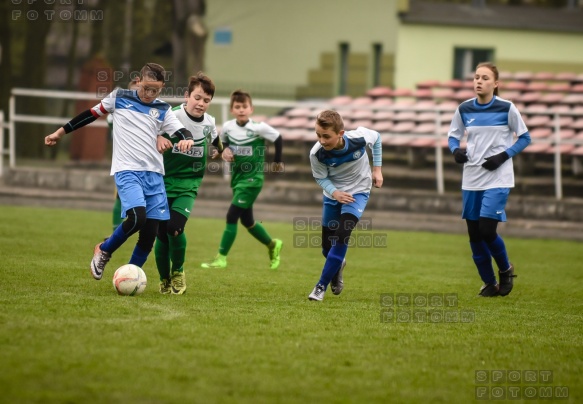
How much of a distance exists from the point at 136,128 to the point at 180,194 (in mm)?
748

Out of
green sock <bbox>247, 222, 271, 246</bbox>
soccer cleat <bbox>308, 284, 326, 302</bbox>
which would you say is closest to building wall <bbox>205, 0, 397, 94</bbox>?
green sock <bbox>247, 222, 271, 246</bbox>

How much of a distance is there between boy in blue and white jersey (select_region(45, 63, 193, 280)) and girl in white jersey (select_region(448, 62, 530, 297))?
8.78 ft

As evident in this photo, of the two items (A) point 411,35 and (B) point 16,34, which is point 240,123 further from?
(B) point 16,34

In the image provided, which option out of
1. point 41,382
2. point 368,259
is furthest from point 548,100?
point 41,382

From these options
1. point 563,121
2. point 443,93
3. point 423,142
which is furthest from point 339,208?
point 443,93

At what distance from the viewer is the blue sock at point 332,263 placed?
8539 millimetres

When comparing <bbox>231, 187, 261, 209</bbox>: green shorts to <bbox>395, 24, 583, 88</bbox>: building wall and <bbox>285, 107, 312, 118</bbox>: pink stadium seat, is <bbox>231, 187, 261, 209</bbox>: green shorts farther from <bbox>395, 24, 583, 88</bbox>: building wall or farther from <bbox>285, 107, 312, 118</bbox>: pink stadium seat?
<bbox>395, 24, 583, 88</bbox>: building wall

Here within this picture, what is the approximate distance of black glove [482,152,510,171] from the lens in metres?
9.21

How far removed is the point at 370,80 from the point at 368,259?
18237 mm

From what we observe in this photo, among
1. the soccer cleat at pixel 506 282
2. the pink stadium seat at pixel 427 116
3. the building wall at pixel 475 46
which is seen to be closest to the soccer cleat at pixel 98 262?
the soccer cleat at pixel 506 282

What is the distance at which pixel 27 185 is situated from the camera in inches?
803

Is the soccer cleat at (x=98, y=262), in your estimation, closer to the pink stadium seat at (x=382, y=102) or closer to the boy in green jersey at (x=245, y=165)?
the boy in green jersey at (x=245, y=165)

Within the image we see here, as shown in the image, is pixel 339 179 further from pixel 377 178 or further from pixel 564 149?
pixel 564 149

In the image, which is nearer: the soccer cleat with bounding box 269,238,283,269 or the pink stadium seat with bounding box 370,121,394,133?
the soccer cleat with bounding box 269,238,283,269
